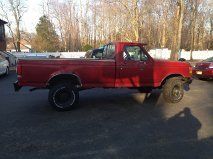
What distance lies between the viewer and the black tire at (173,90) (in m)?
10.1

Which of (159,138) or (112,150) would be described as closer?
(112,150)

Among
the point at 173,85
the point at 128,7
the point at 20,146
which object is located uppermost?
the point at 128,7

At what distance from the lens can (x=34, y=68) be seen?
8773mm

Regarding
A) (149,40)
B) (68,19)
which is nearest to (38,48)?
(68,19)

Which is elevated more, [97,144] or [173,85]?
[173,85]

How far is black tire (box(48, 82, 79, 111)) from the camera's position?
897 cm

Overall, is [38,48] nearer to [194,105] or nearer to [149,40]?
[149,40]

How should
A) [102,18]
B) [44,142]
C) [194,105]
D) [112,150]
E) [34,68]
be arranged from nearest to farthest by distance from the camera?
[112,150]
[44,142]
[34,68]
[194,105]
[102,18]

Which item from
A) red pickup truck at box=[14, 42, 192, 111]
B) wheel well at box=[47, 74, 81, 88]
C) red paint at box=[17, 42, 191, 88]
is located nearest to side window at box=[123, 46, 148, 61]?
red pickup truck at box=[14, 42, 192, 111]

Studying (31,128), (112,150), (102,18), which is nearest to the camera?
(112,150)

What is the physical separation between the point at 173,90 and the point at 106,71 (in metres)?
2.43

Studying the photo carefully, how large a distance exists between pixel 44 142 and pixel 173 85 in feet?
17.7

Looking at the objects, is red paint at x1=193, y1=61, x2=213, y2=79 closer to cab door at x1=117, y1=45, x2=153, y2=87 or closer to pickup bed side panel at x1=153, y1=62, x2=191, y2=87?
pickup bed side panel at x1=153, y1=62, x2=191, y2=87

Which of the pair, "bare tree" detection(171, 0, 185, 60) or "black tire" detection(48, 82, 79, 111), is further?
"bare tree" detection(171, 0, 185, 60)
